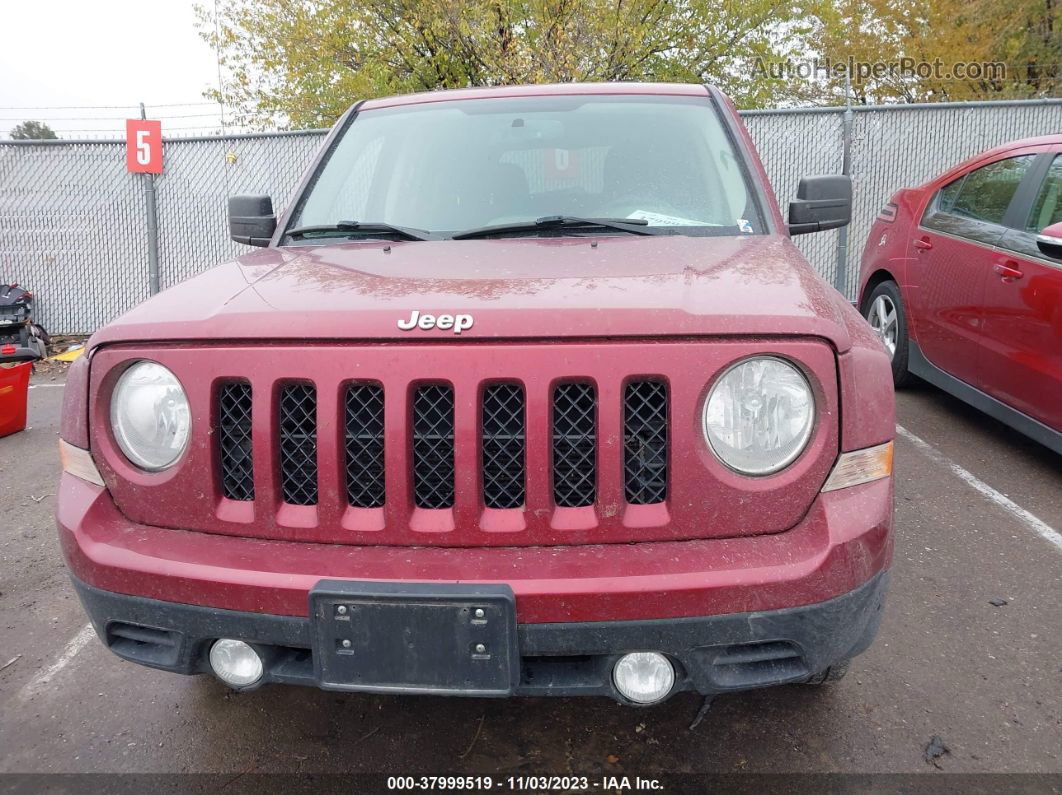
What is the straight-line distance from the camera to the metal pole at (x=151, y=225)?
900cm

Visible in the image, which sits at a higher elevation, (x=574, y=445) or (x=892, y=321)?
(x=574, y=445)

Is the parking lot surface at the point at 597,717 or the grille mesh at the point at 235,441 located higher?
the grille mesh at the point at 235,441

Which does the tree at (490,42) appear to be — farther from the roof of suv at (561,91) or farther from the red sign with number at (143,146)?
the roof of suv at (561,91)

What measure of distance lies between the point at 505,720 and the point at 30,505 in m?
3.13

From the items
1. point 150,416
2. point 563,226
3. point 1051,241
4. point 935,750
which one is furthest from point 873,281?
point 150,416

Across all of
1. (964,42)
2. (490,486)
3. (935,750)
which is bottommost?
(935,750)

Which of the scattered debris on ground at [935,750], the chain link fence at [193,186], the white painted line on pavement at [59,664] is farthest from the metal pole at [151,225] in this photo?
the scattered debris on ground at [935,750]

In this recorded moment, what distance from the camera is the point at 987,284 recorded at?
14.2 feet

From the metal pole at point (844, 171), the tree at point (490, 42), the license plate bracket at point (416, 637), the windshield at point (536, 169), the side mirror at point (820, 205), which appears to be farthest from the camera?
the tree at point (490, 42)

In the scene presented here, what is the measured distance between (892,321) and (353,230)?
4.26 m

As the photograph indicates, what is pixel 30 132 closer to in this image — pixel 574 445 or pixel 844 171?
pixel 844 171

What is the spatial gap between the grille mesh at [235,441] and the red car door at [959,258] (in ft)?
13.2

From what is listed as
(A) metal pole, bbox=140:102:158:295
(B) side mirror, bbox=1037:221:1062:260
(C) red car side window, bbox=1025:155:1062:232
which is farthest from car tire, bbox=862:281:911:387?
(A) metal pole, bbox=140:102:158:295

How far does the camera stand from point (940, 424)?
5113mm
